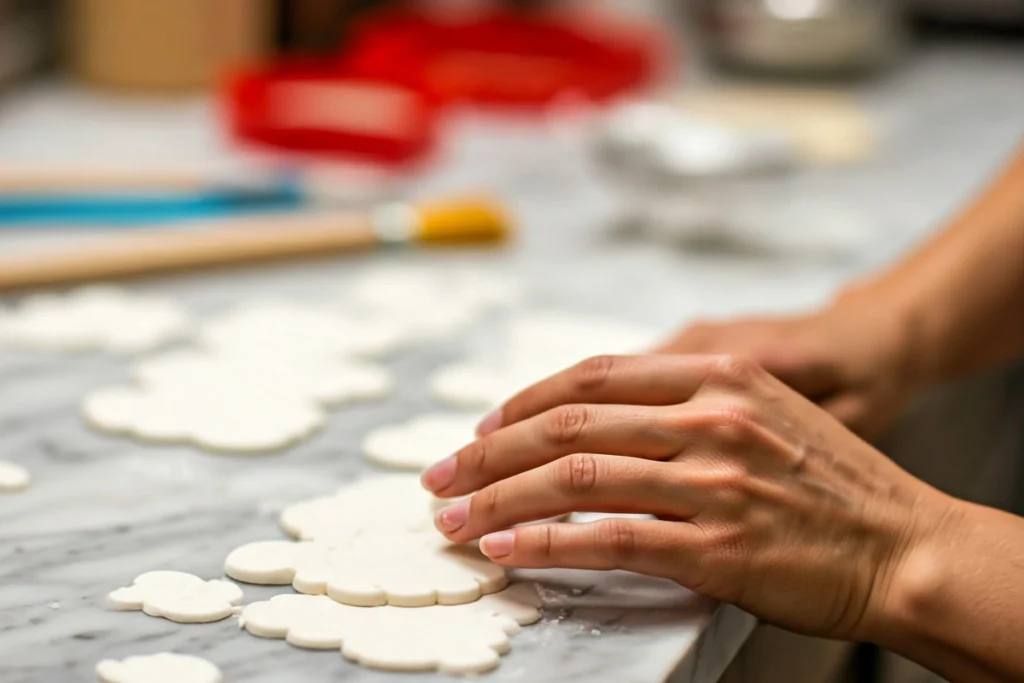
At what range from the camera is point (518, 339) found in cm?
106

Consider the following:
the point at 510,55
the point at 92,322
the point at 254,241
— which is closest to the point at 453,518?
the point at 92,322

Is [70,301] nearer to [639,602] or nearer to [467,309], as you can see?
[467,309]

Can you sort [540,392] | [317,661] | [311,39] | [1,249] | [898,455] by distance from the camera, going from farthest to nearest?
1. [311,39]
2. [1,249]
3. [898,455]
4. [540,392]
5. [317,661]

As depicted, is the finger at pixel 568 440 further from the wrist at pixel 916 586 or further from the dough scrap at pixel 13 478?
the dough scrap at pixel 13 478

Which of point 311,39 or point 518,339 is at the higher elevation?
point 311,39

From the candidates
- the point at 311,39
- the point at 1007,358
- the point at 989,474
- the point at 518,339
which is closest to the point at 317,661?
the point at 518,339

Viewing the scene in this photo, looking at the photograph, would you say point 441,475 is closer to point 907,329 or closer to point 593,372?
point 593,372

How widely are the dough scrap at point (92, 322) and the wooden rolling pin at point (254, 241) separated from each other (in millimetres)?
22

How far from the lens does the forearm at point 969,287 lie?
3.28 feet

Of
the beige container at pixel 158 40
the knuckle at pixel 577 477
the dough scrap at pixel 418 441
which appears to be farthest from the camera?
the beige container at pixel 158 40

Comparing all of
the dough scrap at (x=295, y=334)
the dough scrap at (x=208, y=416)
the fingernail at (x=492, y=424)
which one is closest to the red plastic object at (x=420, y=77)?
the dough scrap at (x=295, y=334)

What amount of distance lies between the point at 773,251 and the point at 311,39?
3.25 feet

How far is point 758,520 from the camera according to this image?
667 millimetres

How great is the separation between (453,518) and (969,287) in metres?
0.51
